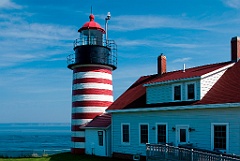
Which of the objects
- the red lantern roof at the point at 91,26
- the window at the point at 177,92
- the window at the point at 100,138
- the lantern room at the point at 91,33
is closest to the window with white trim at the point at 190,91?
the window at the point at 177,92

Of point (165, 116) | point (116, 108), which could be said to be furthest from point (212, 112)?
point (116, 108)

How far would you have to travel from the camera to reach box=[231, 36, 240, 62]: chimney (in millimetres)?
20734

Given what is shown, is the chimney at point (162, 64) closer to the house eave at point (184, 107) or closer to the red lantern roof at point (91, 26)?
the house eave at point (184, 107)

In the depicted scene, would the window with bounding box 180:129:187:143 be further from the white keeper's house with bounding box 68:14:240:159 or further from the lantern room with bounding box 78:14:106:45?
the lantern room with bounding box 78:14:106:45

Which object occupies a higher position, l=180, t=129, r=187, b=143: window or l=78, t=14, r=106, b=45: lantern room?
l=78, t=14, r=106, b=45: lantern room

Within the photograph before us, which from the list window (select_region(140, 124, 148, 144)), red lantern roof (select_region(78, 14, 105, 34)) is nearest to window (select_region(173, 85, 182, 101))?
window (select_region(140, 124, 148, 144))

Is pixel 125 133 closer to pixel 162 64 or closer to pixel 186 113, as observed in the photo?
pixel 186 113

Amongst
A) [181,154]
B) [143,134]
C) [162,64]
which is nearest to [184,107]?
[181,154]

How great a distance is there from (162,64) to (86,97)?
20.6 feet

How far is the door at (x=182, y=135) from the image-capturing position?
62.2 feet

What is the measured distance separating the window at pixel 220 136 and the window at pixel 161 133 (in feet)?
11.8

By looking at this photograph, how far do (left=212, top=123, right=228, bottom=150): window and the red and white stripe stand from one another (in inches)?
463

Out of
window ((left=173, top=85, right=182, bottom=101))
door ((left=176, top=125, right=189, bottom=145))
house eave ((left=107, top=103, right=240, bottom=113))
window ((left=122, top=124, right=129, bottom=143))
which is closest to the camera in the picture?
house eave ((left=107, top=103, right=240, bottom=113))

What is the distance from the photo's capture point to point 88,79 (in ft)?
89.3
